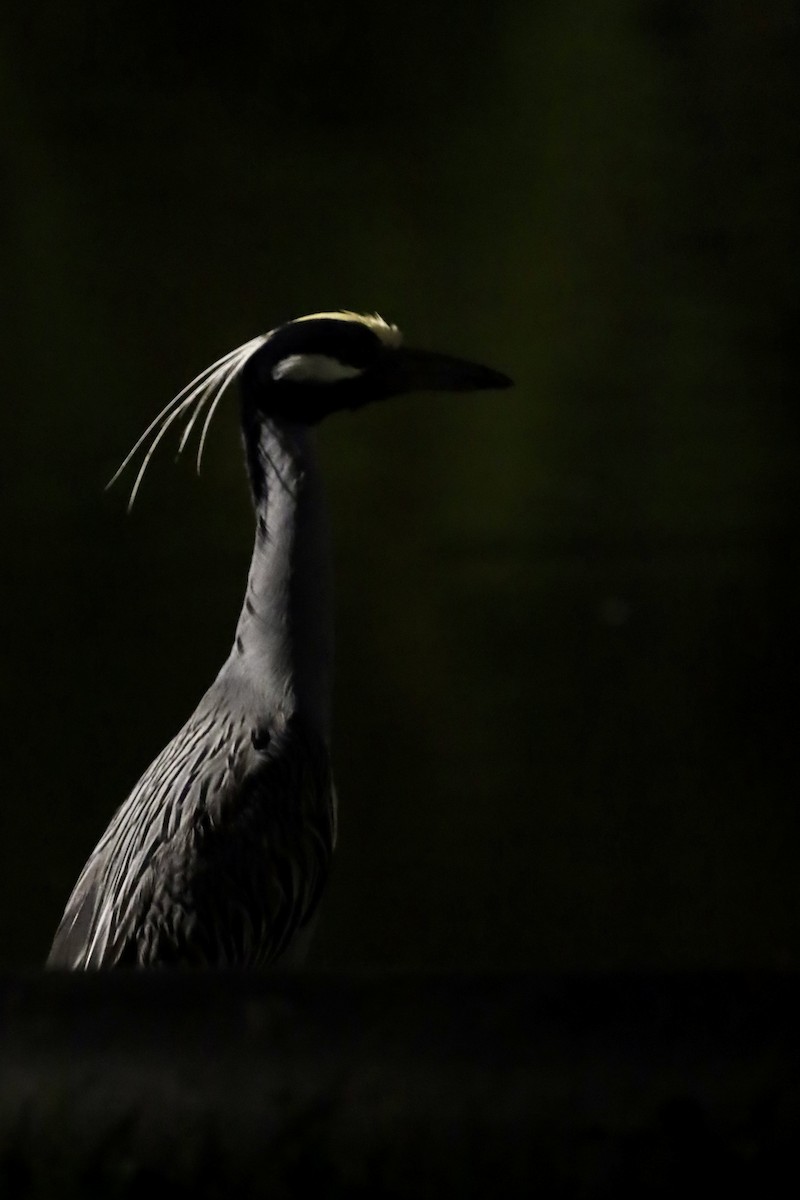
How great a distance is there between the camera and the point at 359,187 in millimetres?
4152

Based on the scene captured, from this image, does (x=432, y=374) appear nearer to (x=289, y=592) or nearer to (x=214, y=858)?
(x=289, y=592)

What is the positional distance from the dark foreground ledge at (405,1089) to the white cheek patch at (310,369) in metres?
2.07

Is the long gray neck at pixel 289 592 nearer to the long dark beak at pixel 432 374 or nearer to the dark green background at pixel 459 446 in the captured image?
the long dark beak at pixel 432 374

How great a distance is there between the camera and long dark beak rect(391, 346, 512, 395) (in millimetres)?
→ 3391

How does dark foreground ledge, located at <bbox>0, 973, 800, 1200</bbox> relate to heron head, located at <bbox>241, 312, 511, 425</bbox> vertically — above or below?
below

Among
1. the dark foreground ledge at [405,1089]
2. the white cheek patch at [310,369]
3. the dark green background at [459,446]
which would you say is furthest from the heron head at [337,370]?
the dark foreground ledge at [405,1089]

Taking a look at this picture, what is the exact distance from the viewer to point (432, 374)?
340 cm

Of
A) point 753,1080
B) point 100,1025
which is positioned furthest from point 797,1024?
point 100,1025

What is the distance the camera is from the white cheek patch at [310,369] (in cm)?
330

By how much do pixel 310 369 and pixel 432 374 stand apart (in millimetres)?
245

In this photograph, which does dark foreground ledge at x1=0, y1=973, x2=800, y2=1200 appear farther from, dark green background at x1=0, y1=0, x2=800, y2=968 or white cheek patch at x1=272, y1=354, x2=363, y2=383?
dark green background at x1=0, y1=0, x2=800, y2=968

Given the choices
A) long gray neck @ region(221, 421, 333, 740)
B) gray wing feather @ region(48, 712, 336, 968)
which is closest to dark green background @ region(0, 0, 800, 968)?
long gray neck @ region(221, 421, 333, 740)

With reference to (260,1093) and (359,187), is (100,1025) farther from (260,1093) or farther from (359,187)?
(359,187)

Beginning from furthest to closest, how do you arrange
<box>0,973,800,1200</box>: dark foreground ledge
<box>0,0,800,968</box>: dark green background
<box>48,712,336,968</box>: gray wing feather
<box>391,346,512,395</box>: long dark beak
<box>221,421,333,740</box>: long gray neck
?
<box>0,0,800,968</box>: dark green background
<box>391,346,512,395</box>: long dark beak
<box>221,421,333,740</box>: long gray neck
<box>48,712,336,968</box>: gray wing feather
<box>0,973,800,1200</box>: dark foreground ledge
